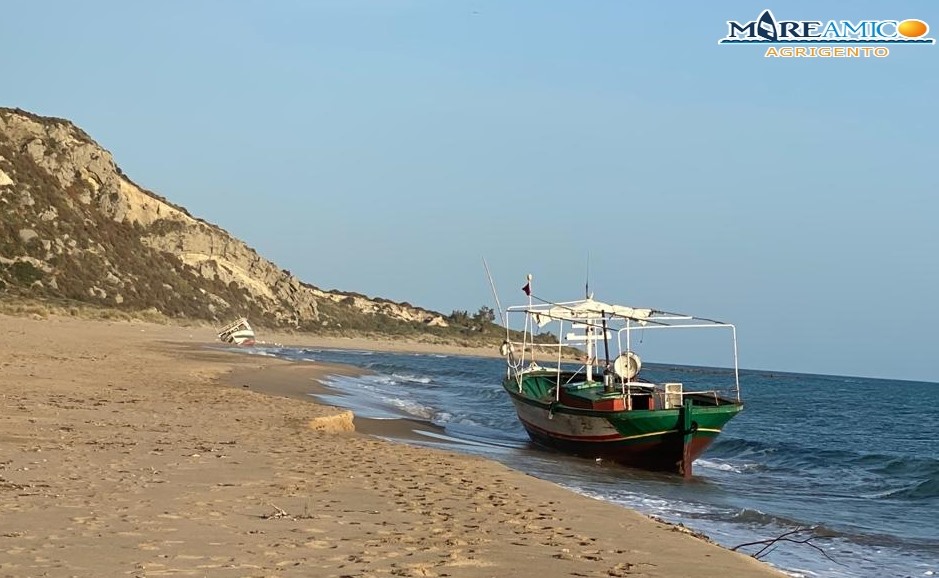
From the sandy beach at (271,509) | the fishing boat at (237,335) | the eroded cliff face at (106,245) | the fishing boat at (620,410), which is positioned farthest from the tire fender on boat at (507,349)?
the eroded cliff face at (106,245)

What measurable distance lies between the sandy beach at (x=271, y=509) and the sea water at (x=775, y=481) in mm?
2293

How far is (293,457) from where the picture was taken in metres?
13.9

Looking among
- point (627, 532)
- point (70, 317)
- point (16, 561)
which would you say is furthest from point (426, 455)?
point (70, 317)

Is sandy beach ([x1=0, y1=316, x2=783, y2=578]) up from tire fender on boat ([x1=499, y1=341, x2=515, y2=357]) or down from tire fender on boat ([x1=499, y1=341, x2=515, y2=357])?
down

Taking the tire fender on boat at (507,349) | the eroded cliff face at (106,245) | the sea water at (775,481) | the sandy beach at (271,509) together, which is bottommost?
the sea water at (775,481)

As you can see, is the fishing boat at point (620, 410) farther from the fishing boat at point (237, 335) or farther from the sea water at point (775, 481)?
the fishing boat at point (237, 335)

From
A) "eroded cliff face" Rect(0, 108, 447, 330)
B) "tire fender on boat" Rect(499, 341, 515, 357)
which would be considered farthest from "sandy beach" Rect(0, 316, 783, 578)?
"eroded cliff face" Rect(0, 108, 447, 330)

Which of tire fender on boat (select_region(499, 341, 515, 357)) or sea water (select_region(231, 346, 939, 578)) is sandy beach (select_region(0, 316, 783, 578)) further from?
tire fender on boat (select_region(499, 341, 515, 357))

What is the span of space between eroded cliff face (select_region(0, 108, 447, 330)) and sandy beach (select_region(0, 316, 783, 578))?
5345 centimetres

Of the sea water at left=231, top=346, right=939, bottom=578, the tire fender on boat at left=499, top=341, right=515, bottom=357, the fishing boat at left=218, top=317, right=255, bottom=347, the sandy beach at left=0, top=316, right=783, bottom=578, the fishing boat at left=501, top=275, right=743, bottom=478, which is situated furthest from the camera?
the fishing boat at left=218, top=317, right=255, bottom=347

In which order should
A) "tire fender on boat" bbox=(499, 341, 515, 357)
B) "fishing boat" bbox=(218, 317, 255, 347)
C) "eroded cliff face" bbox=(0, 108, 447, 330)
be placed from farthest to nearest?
"eroded cliff face" bbox=(0, 108, 447, 330)
"fishing boat" bbox=(218, 317, 255, 347)
"tire fender on boat" bbox=(499, 341, 515, 357)

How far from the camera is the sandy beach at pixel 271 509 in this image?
747 cm

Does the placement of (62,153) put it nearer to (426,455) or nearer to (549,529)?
(426,455)

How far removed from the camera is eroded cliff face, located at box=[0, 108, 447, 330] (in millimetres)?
69700
